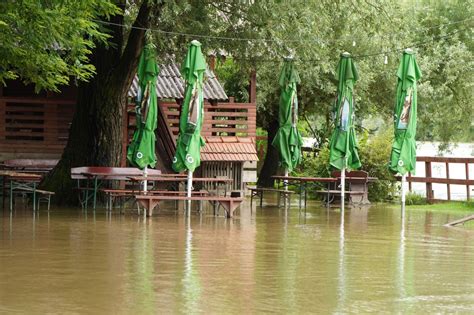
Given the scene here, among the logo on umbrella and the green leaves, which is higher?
the green leaves

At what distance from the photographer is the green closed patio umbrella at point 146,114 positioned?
78.9ft

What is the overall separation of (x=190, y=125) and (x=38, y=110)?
8.18m

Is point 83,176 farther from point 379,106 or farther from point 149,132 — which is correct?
point 379,106

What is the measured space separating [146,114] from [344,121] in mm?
4888

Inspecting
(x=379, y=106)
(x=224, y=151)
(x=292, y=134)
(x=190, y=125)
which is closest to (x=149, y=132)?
(x=190, y=125)

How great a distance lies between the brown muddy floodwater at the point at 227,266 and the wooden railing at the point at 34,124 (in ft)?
24.3

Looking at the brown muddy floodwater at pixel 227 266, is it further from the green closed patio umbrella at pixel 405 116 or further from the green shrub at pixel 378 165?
the green shrub at pixel 378 165

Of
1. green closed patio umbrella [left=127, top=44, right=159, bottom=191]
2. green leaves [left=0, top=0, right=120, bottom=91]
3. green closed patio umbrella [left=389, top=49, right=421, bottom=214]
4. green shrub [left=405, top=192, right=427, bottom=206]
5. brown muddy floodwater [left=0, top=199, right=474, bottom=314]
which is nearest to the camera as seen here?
brown muddy floodwater [left=0, top=199, right=474, bottom=314]

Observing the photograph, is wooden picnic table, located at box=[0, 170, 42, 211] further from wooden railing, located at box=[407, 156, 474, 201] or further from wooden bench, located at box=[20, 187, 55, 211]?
wooden railing, located at box=[407, 156, 474, 201]

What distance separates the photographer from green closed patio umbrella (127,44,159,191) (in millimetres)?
24062

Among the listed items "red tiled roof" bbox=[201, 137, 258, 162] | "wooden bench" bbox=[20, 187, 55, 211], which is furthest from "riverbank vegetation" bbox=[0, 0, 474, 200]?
"red tiled roof" bbox=[201, 137, 258, 162]

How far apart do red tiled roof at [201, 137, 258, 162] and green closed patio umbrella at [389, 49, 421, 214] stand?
25.6 feet

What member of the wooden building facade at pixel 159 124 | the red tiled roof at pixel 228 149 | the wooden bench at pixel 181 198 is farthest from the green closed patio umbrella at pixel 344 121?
the red tiled roof at pixel 228 149

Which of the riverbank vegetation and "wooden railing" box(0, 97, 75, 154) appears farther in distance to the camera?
"wooden railing" box(0, 97, 75, 154)
